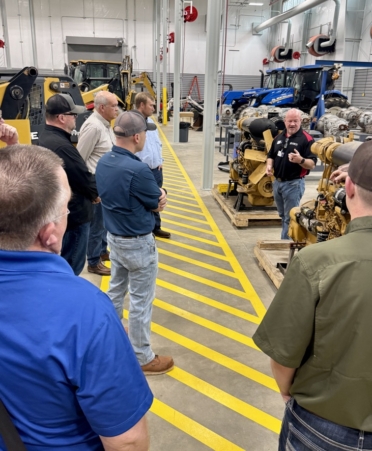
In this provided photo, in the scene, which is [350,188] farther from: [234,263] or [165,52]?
[165,52]

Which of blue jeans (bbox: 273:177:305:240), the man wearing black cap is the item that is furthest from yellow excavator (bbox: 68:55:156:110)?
the man wearing black cap

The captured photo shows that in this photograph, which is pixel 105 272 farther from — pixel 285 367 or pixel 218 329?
pixel 285 367

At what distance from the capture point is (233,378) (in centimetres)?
338

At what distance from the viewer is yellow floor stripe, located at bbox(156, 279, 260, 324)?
4.29 metres

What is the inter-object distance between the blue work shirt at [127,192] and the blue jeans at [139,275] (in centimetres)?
10

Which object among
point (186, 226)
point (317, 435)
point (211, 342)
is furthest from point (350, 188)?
point (186, 226)

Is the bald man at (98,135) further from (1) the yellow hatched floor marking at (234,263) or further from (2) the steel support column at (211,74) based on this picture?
(2) the steel support column at (211,74)

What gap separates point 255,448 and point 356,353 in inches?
67.6

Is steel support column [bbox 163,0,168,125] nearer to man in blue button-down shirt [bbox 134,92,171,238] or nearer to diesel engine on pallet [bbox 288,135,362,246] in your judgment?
man in blue button-down shirt [bbox 134,92,171,238]

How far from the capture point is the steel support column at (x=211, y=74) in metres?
8.09

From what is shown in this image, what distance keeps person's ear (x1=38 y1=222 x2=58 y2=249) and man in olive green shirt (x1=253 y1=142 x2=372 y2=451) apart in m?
0.86

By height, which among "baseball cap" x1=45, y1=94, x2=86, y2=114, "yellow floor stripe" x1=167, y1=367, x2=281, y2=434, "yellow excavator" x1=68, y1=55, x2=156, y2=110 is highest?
"yellow excavator" x1=68, y1=55, x2=156, y2=110

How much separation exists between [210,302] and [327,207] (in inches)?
67.9

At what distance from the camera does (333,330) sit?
4.65 ft
